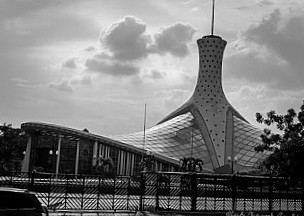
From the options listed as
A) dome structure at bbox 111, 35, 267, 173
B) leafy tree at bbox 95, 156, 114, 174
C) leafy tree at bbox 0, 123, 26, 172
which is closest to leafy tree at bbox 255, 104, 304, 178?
leafy tree at bbox 0, 123, 26, 172

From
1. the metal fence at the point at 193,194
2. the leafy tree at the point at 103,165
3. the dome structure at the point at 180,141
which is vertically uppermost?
the dome structure at the point at 180,141

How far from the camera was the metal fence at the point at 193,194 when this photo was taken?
824 inches

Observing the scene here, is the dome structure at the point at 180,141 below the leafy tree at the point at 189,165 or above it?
above

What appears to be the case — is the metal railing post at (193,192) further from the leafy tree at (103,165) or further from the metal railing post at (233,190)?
the leafy tree at (103,165)

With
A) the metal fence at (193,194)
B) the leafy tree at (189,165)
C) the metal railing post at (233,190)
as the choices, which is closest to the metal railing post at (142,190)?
the metal fence at (193,194)

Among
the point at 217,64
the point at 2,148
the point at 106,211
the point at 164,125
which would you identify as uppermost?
the point at 217,64

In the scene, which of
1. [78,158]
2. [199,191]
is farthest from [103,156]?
[199,191]

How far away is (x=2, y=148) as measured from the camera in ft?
129

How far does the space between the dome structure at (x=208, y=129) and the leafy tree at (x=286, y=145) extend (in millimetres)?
50777

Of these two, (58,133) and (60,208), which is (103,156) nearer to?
(58,133)

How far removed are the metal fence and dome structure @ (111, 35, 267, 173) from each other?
49.0 metres

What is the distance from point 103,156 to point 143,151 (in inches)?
235

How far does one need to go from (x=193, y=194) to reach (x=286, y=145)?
4695 mm

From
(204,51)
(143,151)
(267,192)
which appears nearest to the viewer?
(267,192)
